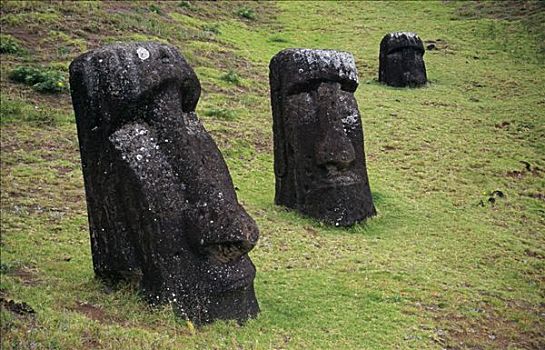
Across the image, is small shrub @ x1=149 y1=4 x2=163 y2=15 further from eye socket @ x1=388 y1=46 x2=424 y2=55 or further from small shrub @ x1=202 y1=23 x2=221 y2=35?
eye socket @ x1=388 y1=46 x2=424 y2=55

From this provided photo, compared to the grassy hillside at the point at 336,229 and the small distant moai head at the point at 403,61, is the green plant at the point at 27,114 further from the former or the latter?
the small distant moai head at the point at 403,61

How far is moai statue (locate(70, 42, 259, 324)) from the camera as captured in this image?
820cm

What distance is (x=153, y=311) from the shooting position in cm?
811

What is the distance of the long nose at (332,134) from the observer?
524 inches

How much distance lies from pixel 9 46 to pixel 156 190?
15.0 metres

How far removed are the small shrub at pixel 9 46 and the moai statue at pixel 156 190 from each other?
1412 cm

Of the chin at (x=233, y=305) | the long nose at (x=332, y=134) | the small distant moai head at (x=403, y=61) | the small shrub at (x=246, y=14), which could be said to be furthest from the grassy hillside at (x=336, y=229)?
the small shrub at (x=246, y=14)

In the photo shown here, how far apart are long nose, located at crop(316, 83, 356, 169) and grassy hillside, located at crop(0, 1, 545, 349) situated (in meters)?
1.15

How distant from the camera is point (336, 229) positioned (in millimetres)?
13219

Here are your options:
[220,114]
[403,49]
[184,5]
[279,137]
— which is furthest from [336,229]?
[184,5]

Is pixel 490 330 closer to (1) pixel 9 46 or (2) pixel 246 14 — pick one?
(1) pixel 9 46

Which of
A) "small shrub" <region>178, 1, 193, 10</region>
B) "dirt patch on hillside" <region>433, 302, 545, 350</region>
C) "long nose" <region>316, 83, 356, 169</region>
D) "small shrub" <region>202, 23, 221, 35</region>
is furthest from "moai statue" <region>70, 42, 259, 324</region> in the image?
"small shrub" <region>178, 1, 193, 10</region>

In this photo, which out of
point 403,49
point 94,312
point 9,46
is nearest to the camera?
point 94,312

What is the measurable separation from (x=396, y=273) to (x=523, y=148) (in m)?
7.60
